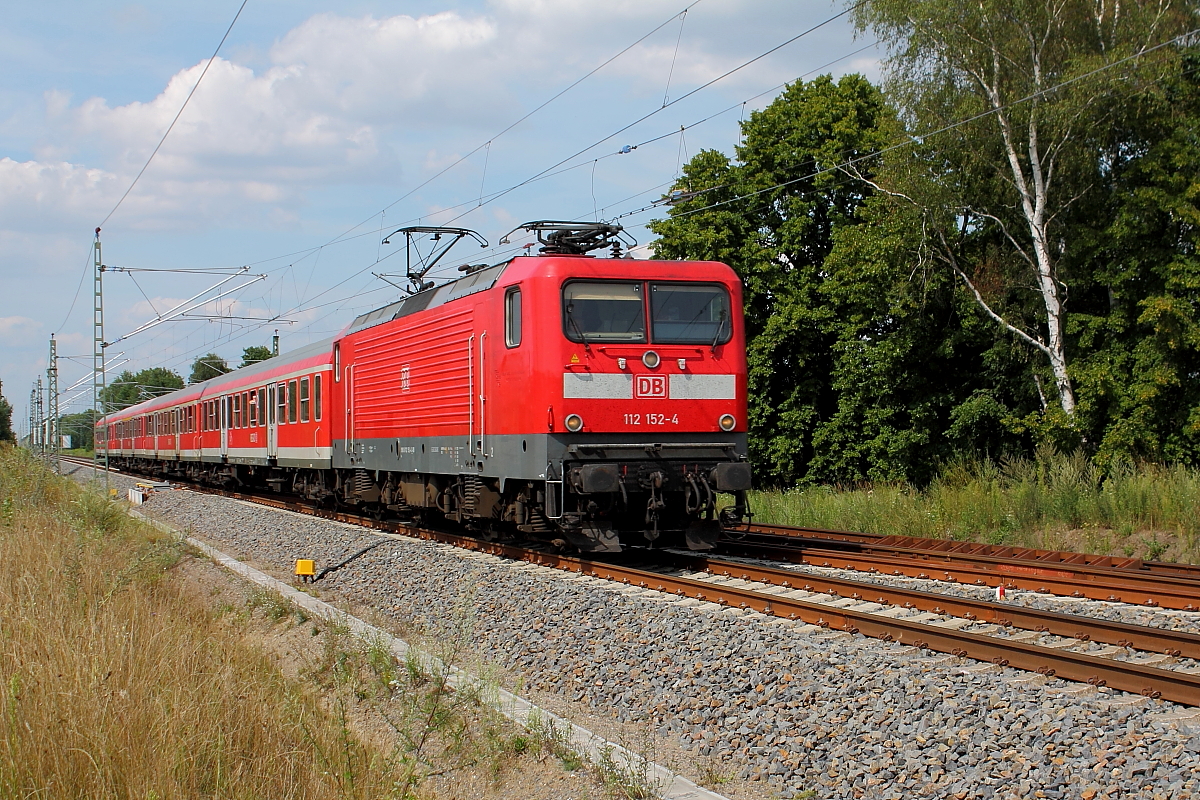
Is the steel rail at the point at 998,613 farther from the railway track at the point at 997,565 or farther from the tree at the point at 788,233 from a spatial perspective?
the tree at the point at 788,233

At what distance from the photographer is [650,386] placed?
1139 centimetres

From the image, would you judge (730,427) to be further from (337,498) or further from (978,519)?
(337,498)

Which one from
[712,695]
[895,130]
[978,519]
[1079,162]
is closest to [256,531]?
[978,519]

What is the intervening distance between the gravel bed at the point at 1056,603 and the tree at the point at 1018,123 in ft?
36.8

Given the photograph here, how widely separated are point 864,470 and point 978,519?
12561 millimetres

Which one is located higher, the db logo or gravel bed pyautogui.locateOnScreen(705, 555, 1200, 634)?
the db logo

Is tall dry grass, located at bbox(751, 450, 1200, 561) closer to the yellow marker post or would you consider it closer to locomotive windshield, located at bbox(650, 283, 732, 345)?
locomotive windshield, located at bbox(650, 283, 732, 345)

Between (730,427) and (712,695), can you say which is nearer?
(712,695)

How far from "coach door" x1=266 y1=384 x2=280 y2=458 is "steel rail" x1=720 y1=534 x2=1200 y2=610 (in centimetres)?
1478

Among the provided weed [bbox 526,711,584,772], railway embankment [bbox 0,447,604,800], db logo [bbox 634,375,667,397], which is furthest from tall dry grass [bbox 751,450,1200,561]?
railway embankment [bbox 0,447,604,800]

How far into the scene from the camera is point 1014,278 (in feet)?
71.2

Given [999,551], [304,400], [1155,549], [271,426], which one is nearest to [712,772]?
[999,551]

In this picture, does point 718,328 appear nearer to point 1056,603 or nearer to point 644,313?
point 644,313

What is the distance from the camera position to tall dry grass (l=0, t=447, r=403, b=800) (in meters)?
4.59
